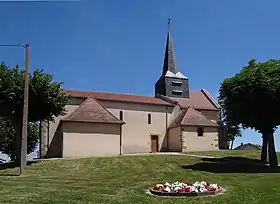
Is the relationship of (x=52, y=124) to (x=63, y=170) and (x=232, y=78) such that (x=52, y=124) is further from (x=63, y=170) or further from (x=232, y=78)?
(x=232, y=78)

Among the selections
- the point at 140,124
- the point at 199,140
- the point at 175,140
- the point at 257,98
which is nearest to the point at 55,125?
the point at 140,124

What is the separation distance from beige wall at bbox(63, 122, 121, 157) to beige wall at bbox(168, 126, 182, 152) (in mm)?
9128

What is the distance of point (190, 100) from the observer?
191ft

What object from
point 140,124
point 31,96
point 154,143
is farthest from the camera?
point 154,143

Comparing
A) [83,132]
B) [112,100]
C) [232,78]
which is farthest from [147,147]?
[232,78]

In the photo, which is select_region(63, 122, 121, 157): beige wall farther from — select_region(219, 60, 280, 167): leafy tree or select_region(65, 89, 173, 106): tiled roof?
select_region(219, 60, 280, 167): leafy tree

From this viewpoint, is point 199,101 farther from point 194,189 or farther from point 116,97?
point 194,189

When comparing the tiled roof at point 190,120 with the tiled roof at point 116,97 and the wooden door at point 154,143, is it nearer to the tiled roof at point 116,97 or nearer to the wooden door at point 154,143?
the wooden door at point 154,143

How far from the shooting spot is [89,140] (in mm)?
39062

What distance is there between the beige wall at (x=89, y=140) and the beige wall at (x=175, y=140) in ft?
29.9

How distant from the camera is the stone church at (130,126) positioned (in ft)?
128

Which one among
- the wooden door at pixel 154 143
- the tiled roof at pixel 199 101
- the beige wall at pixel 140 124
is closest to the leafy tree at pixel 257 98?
the beige wall at pixel 140 124

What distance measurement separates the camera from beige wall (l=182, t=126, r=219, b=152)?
148 ft

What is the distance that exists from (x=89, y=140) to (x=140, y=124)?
10.2 m
